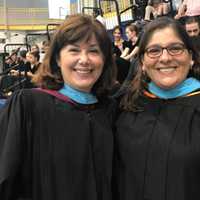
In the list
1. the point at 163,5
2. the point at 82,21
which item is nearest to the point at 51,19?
the point at 163,5

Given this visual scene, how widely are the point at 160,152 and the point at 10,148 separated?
2.59 feet

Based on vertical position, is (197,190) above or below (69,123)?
below

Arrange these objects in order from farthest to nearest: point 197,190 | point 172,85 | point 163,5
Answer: point 163,5, point 172,85, point 197,190

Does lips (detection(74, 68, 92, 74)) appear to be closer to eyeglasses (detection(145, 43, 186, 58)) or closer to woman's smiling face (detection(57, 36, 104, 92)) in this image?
woman's smiling face (detection(57, 36, 104, 92))

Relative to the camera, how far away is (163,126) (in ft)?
7.57

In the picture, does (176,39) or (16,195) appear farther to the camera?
(176,39)

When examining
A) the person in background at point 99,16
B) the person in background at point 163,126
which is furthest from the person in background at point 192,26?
the person in background at point 99,16

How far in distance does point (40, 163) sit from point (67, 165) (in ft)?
0.48

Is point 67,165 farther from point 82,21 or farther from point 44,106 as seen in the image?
point 82,21

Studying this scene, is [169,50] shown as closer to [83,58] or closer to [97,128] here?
[83,58]

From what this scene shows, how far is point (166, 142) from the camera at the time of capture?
2.25 m

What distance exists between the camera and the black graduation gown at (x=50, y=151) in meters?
2.17

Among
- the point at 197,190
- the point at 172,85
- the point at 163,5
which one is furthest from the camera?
the point at 163,5

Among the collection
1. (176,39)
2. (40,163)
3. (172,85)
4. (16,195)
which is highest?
(176,39)
